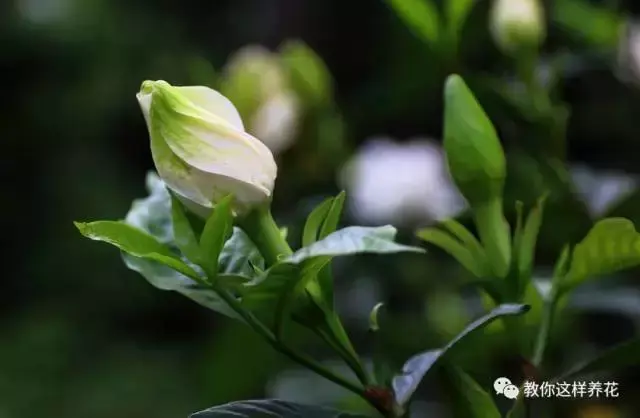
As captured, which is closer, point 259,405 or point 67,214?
point 259,405

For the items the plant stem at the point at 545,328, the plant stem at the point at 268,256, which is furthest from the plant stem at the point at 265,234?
the plant stem at the point at 545,328

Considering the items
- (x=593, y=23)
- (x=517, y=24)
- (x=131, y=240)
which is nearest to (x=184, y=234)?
(x=131, y=240)

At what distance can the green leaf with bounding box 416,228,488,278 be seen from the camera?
0.34 m

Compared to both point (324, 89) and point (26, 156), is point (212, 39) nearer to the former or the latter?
point (26, 156)

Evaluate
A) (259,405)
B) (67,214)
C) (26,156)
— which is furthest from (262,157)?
(26,156)

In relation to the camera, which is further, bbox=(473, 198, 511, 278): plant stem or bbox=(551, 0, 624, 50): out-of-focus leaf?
bbox=(551, 0, 624, 50): out-of-focus leaf

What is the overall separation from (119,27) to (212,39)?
0.15 metres

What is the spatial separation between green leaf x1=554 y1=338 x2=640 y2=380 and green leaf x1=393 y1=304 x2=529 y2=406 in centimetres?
6

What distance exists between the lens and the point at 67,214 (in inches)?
50.3

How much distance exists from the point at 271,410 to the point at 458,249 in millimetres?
97

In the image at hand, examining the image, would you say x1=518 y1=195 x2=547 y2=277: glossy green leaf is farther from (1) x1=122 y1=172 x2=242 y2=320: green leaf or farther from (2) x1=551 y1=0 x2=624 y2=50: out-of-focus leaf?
(2) x1=551 y1=0 x2=624 y2=50: out-of-focus leaf

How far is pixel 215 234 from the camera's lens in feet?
0.96

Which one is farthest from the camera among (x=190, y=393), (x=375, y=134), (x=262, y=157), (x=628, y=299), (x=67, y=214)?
(x=67, y=214)

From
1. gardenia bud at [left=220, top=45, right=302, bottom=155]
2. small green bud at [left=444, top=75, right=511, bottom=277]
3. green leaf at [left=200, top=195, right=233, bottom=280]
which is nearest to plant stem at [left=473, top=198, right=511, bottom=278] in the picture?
small green bud at [left=444, top=75, right=511, bottom=277]
